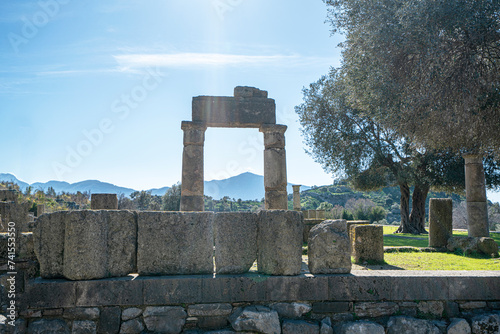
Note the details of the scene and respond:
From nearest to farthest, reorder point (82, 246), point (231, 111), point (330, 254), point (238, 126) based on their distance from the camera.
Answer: point (82, 246)
point (330, 254)
point (231, 111)
point (238, 126)

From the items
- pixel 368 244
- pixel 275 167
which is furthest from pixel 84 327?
pixel 275 167

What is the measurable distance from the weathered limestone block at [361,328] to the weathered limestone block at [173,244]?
5.86 ft

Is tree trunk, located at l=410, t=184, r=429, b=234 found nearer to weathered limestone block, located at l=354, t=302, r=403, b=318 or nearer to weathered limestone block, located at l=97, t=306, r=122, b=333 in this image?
weathered limestone block, located at l=354, t=302, r=403, b=318

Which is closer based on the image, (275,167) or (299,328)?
(299,328)

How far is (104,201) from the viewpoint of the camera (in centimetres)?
1003

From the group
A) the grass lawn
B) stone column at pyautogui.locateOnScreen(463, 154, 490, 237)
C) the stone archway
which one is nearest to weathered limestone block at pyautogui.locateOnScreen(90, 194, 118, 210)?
the stone archway

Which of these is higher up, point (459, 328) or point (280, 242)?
point (280, 242)

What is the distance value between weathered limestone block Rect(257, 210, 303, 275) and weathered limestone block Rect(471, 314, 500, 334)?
2.31 meters

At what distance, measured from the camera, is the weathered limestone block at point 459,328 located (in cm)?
470

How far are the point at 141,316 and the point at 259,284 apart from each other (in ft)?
4.82

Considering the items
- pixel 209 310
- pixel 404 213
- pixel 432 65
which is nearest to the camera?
pixel 209 310

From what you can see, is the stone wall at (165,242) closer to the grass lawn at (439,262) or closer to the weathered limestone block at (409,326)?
the weathered limestone block at (409,326)

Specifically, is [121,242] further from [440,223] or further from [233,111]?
[440,223]

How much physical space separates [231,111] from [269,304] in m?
8.63
